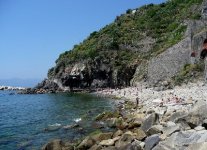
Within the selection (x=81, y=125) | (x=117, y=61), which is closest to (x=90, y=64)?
(x=117, y=61)

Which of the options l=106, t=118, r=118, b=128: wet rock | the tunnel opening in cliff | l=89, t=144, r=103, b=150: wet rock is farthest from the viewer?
the tunnel opening in cliff

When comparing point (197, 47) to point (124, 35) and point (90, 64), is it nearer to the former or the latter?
point (90, 64)

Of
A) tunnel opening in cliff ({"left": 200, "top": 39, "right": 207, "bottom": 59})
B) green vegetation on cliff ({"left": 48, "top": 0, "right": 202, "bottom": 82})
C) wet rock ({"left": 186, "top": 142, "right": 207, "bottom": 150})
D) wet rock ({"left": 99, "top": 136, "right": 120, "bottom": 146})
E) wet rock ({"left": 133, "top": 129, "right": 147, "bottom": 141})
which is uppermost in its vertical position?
green vegetation on cliff ({"left": 48, "top": 0, "right": 202, "bottom": 82})

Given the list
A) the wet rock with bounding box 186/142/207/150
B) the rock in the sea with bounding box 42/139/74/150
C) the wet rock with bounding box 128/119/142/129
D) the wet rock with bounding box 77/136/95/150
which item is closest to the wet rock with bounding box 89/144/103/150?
the wet rock with bounding box 77/136/95/150

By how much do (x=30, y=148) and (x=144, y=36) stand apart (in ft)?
217

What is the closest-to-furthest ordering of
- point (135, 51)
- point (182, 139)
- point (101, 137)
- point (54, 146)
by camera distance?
point (182, 139)
point (54, 146)
point (101, 137)
point (135, 51)

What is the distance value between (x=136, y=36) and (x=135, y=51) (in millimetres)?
8303

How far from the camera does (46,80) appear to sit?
88.4 m

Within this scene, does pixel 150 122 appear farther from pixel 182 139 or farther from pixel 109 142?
pixel 182 139

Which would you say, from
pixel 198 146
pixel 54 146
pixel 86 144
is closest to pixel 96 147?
pixel 86 144

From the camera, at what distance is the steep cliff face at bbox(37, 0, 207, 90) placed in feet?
186

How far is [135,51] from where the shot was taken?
265 feet

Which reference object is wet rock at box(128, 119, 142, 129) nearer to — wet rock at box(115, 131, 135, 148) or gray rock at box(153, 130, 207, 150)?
wet rock at box(115, 131, 135, 148)

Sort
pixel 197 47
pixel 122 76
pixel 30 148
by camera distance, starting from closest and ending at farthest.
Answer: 1. pixel 30 148
2. pixel 197 47
3. pixel 122 76
